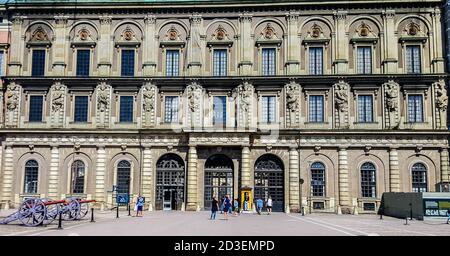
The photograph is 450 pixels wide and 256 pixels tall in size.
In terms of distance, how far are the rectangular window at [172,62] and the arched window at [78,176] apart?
1187 centimetres

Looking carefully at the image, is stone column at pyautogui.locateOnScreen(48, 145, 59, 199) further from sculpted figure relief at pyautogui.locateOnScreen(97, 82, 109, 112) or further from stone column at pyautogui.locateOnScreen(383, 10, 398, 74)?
stone column at pyautogui.locateOnScreen(383, 10, 398, 74)

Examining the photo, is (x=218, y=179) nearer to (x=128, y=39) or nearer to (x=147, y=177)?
(x=147, y=177)

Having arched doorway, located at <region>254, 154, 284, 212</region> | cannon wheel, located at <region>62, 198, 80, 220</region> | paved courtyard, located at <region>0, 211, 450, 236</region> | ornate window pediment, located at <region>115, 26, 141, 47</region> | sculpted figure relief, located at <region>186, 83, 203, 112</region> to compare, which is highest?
ornate window pediment, located at <region>115, 26, 141, 47</region>

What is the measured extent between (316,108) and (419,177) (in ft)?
36.0

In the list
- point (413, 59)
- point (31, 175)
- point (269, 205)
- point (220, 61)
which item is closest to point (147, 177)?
point (31, 175)

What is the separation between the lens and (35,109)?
155 feet

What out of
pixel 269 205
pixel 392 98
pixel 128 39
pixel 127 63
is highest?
pixel 128 39

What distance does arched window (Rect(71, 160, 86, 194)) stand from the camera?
46.1 meters

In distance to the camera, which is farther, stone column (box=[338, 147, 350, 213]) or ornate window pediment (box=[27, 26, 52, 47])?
ornate window pediment (box=[27, 26, 52, 47])

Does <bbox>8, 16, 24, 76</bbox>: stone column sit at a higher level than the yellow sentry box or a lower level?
higher

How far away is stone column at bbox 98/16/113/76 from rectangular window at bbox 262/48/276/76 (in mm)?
14648

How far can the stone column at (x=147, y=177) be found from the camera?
4541 cm

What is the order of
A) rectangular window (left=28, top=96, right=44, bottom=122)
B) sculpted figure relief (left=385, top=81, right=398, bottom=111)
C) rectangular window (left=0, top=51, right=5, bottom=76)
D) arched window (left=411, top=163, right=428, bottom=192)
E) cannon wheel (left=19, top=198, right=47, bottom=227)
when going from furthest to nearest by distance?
rectangular window (left=0, top=51, right=5, bottom=76) → rectangular window (left=28, top=96, right=44, bottom=122) → sculpted figure relief (left=385, top=81, right=398, bottom=111) → arched window (left=411, top=163, right=428, bottom=192) → cannon wheel (left=19, top=198, right=47, bottom=227)

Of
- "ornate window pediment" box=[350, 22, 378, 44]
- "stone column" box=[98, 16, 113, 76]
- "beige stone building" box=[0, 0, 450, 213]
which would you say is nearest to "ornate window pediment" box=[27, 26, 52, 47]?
"beige stone building" box=[0, 0, 450, 213]
